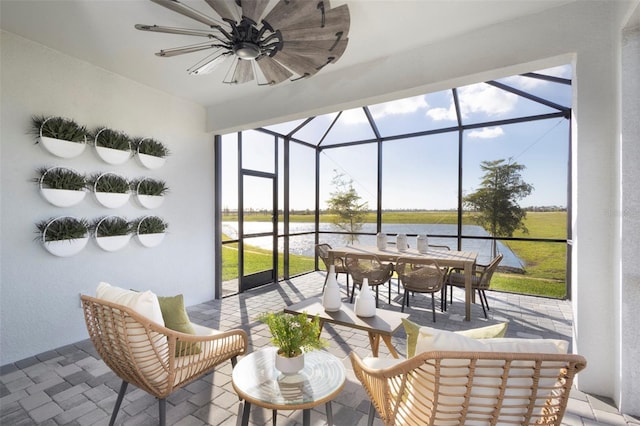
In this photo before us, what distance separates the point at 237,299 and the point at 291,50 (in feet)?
12.2

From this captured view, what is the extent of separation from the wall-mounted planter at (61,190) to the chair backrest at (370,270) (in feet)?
10.6

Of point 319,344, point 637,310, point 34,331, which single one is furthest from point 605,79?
point 34,331

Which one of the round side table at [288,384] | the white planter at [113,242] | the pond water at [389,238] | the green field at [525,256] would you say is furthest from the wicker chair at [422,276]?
the white planter at [113,242]

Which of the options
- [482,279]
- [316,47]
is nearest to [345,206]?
[482,279]

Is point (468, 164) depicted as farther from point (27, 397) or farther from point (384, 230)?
point (27, 397)

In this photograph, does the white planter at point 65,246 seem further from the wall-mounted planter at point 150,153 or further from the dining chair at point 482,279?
the dining chair at point 482,279

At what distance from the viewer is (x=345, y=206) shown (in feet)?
23.5

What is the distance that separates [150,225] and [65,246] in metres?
0.90

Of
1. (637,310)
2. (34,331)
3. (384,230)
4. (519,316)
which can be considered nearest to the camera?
(637,310)

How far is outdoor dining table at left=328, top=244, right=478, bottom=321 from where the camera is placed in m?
3.77

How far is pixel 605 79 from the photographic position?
87.0 inches

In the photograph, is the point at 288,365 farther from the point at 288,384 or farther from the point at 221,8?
the point at 221,8

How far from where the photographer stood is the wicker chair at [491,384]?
1044mm

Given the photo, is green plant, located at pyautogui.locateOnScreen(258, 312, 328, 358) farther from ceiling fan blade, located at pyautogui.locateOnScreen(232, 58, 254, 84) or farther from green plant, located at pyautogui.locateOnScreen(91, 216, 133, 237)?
green plant, located at pyautogui.locateOnScreen(91, 216, 133, 237)
